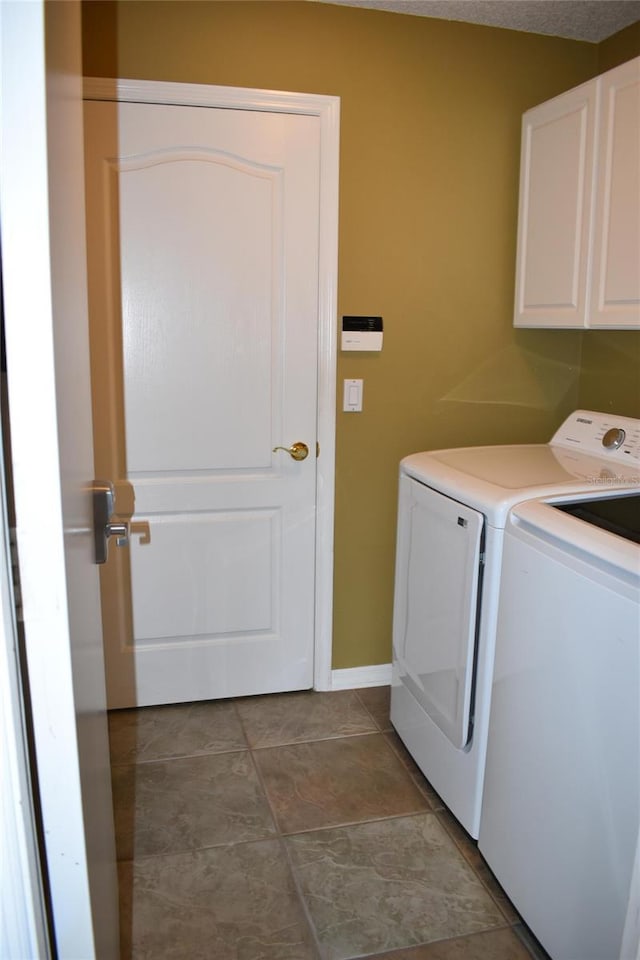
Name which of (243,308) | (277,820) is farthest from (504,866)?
(243,308)

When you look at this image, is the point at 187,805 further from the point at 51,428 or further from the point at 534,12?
the point at 534,12

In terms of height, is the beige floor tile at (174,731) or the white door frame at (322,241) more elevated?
the white door frame at (322,241)

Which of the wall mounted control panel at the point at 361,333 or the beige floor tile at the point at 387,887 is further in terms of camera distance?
the wall mounted control panel at the point at 361,333

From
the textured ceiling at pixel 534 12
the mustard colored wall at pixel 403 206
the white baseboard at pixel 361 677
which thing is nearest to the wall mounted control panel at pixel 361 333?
the mustard colored wall at pixel 403 206

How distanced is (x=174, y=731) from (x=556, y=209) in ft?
7.22

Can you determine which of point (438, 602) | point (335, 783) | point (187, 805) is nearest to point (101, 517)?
point (438, 602)

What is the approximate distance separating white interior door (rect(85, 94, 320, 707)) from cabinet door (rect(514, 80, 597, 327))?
76 centimetres

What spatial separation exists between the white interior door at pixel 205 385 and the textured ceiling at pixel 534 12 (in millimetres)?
516

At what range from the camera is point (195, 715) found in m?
2.70

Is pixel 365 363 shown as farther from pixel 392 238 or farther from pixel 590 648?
pixel 590 648

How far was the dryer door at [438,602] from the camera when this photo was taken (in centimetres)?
195

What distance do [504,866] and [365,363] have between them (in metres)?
1.64

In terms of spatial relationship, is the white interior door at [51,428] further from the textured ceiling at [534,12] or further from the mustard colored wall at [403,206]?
the textured ceiling at [534,12]

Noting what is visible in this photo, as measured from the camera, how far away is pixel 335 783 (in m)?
2.31
